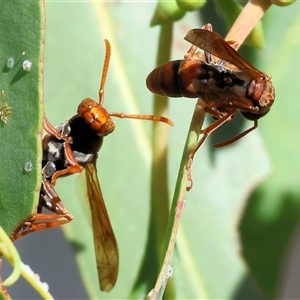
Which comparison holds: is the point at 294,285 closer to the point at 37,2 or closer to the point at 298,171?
the point at 298,171

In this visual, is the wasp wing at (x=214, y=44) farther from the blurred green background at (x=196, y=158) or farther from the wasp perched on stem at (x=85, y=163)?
the blurred green background at (x=196, y=158)

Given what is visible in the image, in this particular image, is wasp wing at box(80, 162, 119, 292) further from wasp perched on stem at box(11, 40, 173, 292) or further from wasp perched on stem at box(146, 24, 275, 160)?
wasp perched on stem at box(146, 24, 275, 160)

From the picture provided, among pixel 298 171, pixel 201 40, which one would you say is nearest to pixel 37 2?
pixel 201 40

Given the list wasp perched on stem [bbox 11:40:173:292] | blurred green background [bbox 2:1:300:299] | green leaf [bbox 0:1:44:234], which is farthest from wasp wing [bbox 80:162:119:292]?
green leaf [bbox 0:1:44:234]

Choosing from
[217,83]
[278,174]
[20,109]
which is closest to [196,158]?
[278,174]

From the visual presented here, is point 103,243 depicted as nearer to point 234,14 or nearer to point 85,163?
point 85,163

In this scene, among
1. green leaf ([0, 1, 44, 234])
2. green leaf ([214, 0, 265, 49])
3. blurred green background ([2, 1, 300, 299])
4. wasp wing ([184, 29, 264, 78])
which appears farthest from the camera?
blurred green background ([2, 1, 300, 299])
